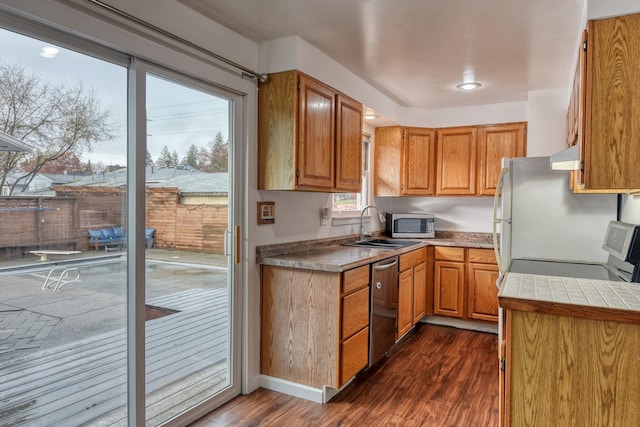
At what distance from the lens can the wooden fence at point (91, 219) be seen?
162 cm

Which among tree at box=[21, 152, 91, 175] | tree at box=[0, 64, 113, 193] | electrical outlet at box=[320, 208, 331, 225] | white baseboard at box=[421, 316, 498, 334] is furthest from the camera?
white baseboard at box=[421, 316, 498, 334]

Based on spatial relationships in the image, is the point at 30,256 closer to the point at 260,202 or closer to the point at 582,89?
the point at 260,202

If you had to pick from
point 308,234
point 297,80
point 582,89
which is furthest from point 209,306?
point 582,89

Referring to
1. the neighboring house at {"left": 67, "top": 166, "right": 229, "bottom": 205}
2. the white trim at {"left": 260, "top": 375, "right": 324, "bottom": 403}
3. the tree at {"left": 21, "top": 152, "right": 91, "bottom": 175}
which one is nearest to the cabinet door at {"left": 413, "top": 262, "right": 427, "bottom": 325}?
the white trim at {"left": 260, "top": 375, "right": 324, "bottom": 403}

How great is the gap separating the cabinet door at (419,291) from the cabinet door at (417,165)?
2.89 feet

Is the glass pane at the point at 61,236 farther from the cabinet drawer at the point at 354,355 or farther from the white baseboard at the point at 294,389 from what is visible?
the cabinet drawer at the point at 354,355

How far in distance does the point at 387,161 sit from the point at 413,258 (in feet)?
4.11

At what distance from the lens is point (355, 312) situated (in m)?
2.74

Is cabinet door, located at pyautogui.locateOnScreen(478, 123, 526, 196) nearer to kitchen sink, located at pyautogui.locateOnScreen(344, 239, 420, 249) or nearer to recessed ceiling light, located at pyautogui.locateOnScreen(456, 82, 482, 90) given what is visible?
recessed ceiling light, located at pyautogui.locateOnScreen(456, 82, 482, 90)

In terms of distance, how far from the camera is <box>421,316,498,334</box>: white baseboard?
13.6ft

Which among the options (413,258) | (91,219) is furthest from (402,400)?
(91,219)

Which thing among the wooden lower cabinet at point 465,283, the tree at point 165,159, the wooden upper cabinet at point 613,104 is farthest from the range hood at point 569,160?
the wooden lower cabinet at point 465,283

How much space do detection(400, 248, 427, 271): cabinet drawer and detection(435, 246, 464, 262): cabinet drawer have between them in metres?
0.17

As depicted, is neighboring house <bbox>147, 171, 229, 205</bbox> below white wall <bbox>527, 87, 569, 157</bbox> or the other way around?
below
